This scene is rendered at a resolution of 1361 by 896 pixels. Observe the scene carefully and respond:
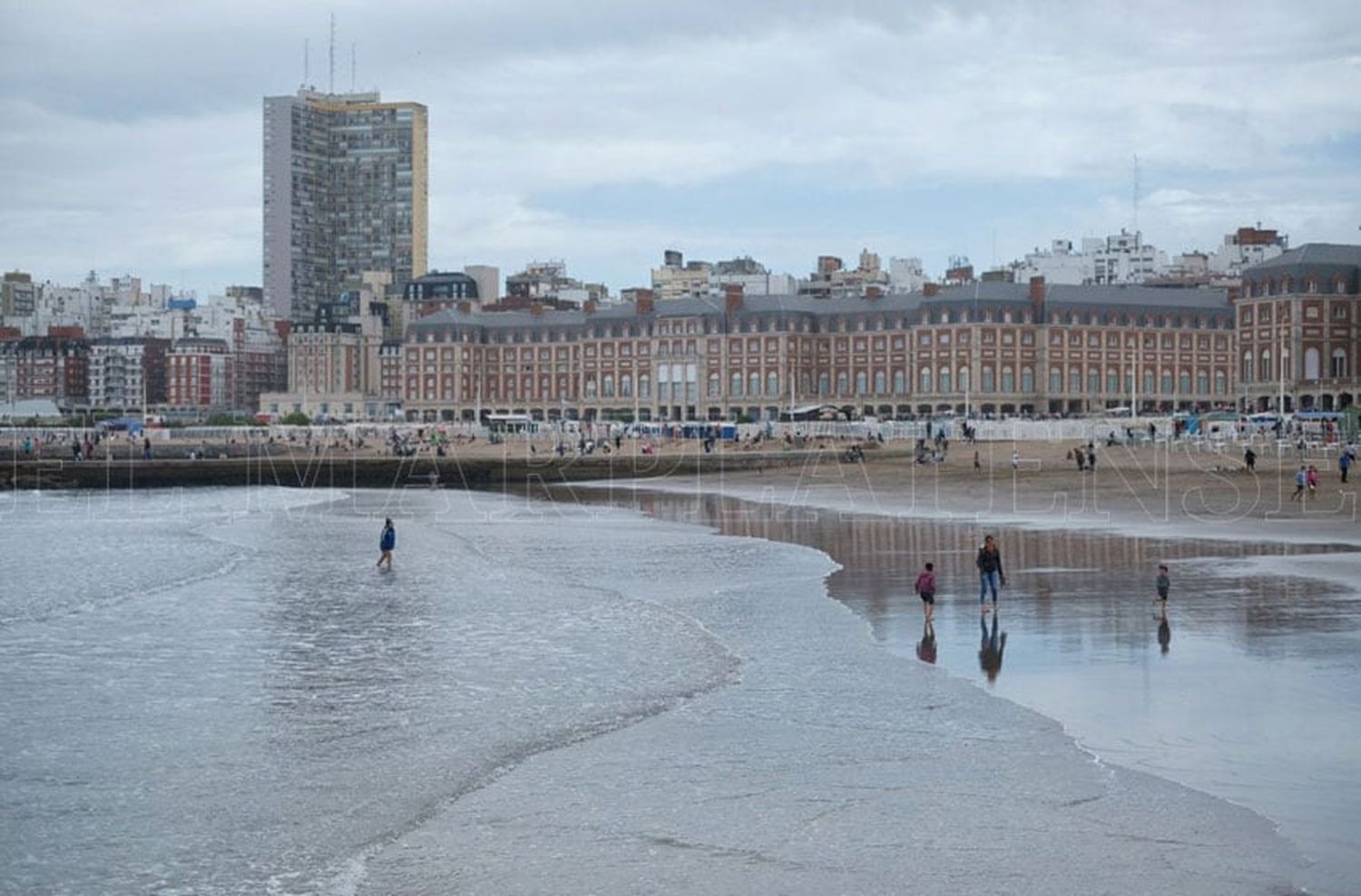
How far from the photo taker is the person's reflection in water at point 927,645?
20.0 meters

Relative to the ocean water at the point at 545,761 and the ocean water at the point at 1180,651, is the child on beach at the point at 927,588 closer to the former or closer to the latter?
the ocean water at the point at 1180,651

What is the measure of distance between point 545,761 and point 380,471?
6449cm

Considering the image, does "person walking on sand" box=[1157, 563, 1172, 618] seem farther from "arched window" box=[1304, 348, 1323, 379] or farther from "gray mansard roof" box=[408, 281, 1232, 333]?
"gray mansard roof" box=[408, 281, 1232, 333]

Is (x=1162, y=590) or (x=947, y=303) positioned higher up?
(x=947, y=303)

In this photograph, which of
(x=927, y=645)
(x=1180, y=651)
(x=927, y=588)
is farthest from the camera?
(x=927, y=588)

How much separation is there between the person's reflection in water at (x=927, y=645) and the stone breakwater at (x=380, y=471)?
49831mm

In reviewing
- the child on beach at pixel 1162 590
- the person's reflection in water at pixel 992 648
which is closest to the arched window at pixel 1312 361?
the child on beach at pixel 1162 590

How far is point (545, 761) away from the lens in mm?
15203

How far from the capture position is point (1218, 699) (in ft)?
55.4

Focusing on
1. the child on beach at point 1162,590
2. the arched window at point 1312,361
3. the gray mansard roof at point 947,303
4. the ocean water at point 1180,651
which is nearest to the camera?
the ocean water at point 1180,651

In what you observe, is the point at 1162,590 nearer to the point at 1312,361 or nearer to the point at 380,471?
the point at 380,471

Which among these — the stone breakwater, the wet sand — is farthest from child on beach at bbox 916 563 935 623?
the stone breakwater

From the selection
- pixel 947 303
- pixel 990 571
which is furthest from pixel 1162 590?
pixel 947 303

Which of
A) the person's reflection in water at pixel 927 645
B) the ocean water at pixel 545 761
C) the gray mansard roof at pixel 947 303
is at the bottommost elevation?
the ocean water at pixel 545 761
